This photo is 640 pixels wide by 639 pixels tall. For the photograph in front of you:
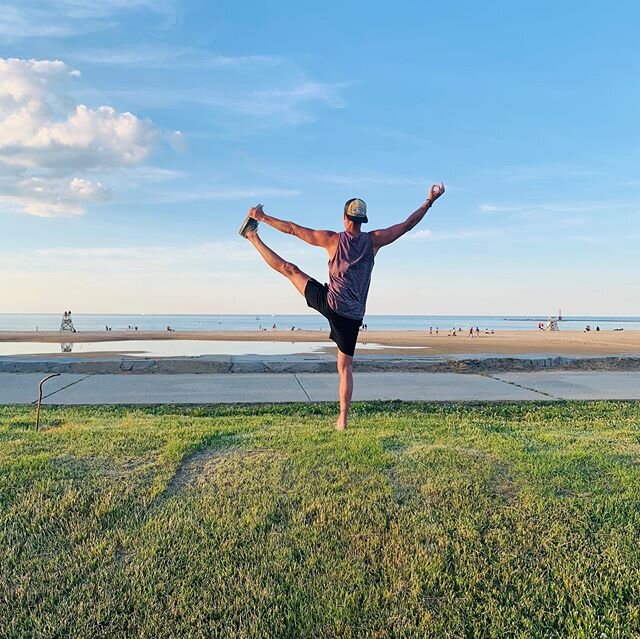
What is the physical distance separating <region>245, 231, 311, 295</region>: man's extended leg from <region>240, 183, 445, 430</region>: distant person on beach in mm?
15

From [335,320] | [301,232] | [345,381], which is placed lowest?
→ [345,381]

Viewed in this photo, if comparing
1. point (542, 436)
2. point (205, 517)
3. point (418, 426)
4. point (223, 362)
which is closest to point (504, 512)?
point (205, 517)

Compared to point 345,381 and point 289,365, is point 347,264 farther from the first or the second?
point 289,365

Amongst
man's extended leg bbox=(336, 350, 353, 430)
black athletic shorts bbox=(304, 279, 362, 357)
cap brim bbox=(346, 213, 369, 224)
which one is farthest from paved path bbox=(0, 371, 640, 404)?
cap brim bbox=(346, 213, 369, 224)

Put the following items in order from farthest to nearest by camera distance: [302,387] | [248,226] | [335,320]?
[302,387] → [248,226] → [335,320]

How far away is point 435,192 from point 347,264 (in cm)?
105

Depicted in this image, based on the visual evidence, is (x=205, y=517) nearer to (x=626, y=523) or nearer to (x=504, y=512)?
(x=504, y=512)

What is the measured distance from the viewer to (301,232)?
5273mm

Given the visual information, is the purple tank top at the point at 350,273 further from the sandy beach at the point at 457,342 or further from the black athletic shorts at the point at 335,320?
the sandy beach at the point at 457,342

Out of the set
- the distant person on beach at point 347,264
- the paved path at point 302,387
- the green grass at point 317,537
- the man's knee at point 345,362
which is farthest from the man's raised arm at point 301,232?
the paved path at point 302,387

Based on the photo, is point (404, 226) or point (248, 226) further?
point (248, 226)

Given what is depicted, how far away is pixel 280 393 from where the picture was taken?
902 cm

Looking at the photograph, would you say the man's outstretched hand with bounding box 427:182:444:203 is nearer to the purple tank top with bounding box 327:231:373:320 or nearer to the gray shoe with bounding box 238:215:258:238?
the purple tank top with bounding box 327:231:373:320

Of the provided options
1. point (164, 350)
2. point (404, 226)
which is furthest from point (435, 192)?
point (164, 350)
